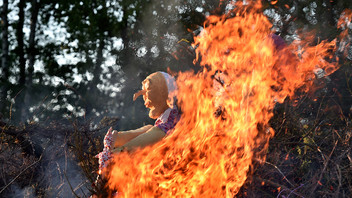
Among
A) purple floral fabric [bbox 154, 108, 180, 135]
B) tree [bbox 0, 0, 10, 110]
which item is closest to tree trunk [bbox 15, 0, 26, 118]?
tree [bbox 0, 0, 10, 110]

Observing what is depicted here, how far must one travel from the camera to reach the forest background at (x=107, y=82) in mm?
6004

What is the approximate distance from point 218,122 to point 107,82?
1229 centimetres

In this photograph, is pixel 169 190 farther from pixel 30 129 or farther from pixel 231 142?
pixel 30 129

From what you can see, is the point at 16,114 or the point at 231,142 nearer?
the point at 231,142

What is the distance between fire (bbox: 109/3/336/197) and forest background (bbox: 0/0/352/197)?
35.1 inches

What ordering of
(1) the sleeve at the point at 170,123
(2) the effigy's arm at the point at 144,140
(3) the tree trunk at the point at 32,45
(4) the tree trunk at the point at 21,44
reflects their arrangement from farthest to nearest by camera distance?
(4) the tree trunk at the point at 21,44
(3) the tree trunk at the point at 32,45
(1) the sleeve at the point at 170,123
(2) the effigy's arm at the point at 144,140

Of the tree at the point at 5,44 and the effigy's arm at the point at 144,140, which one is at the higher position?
the tree at the point at 5,44

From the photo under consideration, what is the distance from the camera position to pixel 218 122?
3.81 meters

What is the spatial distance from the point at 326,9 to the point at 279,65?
566 centimetres

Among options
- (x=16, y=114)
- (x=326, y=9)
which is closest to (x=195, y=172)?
(x=326, y=9)

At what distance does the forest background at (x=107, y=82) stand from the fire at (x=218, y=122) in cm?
89

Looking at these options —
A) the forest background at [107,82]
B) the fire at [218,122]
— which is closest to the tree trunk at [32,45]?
the forest background at [107,82]

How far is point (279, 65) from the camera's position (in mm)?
4551

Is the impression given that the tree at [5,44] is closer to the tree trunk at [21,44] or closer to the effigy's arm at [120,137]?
the tree trunk at [21,44]
